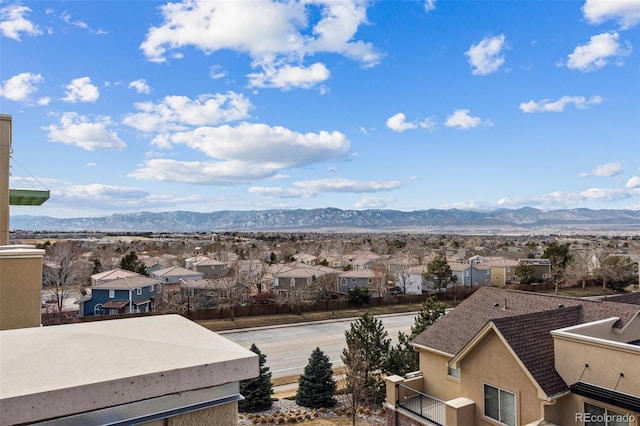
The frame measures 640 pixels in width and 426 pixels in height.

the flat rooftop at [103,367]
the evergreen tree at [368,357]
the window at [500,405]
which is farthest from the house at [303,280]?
the flat rooftop at [103,367]

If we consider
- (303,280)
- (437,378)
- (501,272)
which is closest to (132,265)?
(303,280)

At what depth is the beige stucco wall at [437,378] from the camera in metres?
14.6

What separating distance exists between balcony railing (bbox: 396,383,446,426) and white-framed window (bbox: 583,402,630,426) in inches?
170

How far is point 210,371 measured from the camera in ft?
8.46

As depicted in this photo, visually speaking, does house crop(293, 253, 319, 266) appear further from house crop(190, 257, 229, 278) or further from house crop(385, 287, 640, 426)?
house crop(385, 287, 640, 426)

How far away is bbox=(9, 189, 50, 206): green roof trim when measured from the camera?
12508mm

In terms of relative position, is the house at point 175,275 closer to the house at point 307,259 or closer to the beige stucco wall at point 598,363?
the house at point 307,259

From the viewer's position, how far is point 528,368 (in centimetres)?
1103

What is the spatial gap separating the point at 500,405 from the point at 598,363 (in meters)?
2.99

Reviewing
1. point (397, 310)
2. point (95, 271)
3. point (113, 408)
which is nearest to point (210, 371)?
point (113, 408)

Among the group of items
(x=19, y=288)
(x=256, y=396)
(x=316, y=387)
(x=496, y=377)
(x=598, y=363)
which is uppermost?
(x=19, y=288)

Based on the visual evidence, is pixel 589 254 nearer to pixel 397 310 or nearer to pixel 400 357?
pixel 397 310

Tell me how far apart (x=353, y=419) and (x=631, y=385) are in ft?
35.3

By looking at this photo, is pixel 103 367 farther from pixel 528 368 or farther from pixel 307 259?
pixel 307 259
